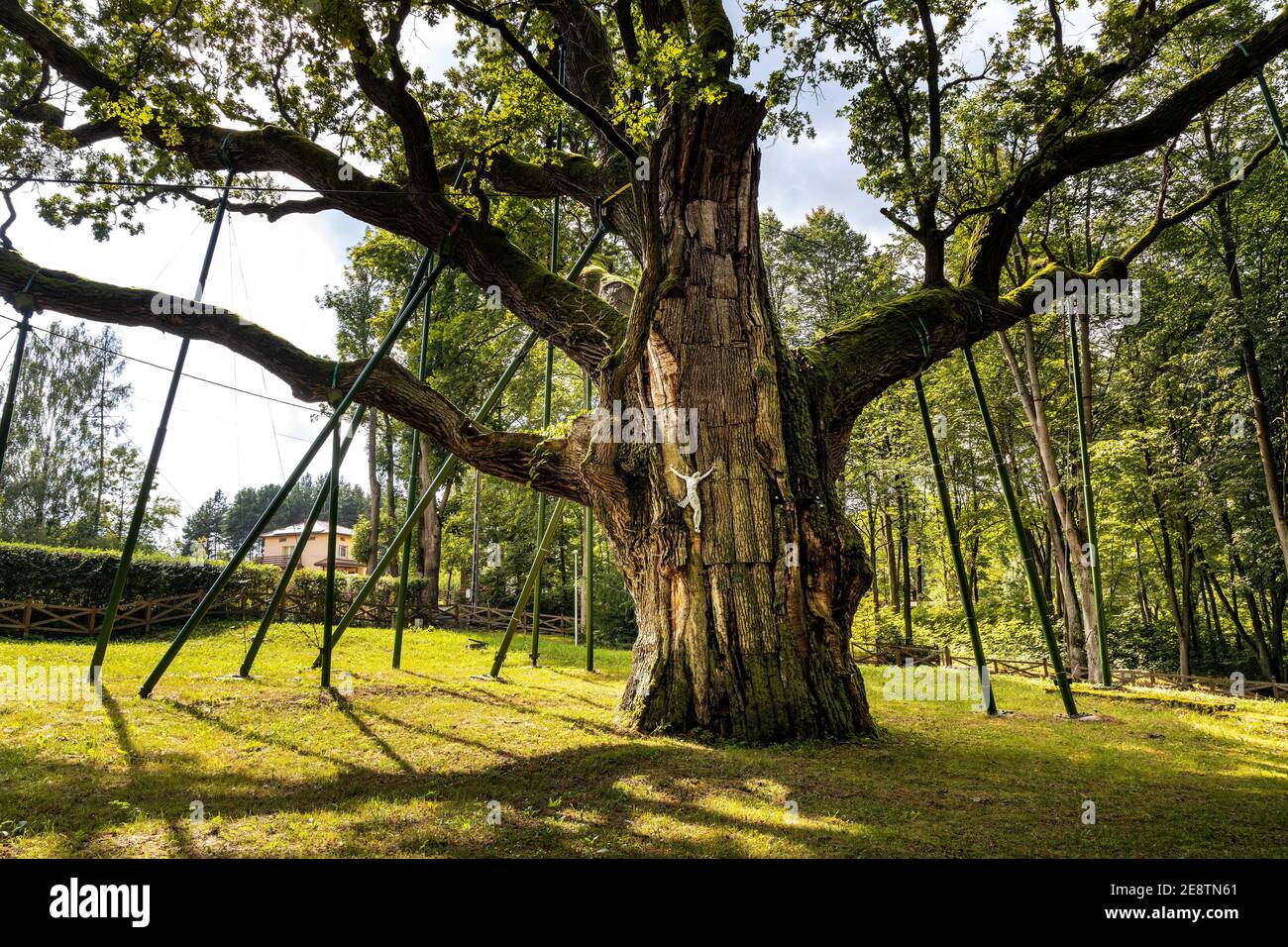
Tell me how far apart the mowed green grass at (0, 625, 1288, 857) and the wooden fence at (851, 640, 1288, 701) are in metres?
9.58

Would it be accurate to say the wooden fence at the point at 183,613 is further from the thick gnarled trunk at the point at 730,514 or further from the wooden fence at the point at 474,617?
the thick gnarled trunk at the point at 730,514

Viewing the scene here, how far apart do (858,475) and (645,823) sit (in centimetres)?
2069

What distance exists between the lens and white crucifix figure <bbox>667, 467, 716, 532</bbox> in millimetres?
6188

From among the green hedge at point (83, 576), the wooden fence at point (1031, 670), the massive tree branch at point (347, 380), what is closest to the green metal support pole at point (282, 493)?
the massive tree branch at point (347, 380)

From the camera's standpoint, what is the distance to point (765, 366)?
6.65 m

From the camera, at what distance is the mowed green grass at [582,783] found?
11.3 feet

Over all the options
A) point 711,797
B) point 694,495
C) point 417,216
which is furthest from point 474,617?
point 711,797

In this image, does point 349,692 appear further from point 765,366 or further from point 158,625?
point 158,625

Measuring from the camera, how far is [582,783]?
4.61 metres

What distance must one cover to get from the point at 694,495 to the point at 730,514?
381 mm

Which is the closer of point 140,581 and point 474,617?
point 140,581

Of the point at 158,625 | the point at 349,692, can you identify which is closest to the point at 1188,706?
the point at 349,692

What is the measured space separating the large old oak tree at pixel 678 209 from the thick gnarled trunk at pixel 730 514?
3cm

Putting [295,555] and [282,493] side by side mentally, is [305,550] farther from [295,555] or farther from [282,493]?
[282,493]
